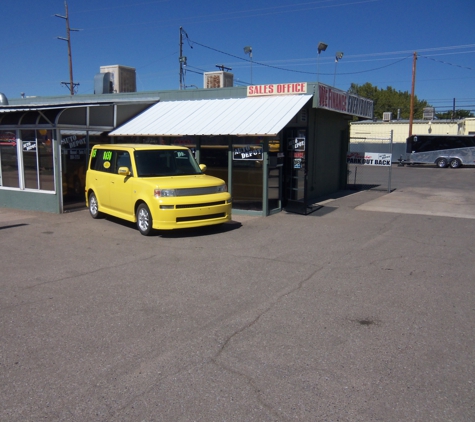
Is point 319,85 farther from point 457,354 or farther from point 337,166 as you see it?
point 457,354

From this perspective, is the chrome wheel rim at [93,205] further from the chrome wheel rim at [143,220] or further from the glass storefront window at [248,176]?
the glass storefront window at [248,176]

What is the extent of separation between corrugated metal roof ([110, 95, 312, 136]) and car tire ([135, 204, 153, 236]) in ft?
10.9

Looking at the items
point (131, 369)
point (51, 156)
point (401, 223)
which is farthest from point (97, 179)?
point (131, 369)

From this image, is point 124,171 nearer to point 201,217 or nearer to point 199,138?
point 201,217

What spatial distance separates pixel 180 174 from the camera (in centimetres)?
1095

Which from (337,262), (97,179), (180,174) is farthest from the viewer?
(97,179)

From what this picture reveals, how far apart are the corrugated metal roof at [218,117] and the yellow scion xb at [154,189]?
5.57 ft

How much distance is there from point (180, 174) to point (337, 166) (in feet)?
28.8

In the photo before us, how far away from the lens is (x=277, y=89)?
1384 centimetres

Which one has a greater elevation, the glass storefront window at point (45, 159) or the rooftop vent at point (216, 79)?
the rooftop vent at point (216, 79)

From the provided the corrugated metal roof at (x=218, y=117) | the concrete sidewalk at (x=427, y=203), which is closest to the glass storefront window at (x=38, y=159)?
the corrugated metal roof at (x=218, y=117)

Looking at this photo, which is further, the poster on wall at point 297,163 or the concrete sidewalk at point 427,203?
the concrete sidewalk at point 427,203

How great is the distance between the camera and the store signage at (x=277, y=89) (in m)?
13.5

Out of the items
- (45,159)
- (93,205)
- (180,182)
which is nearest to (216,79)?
(45,159)
